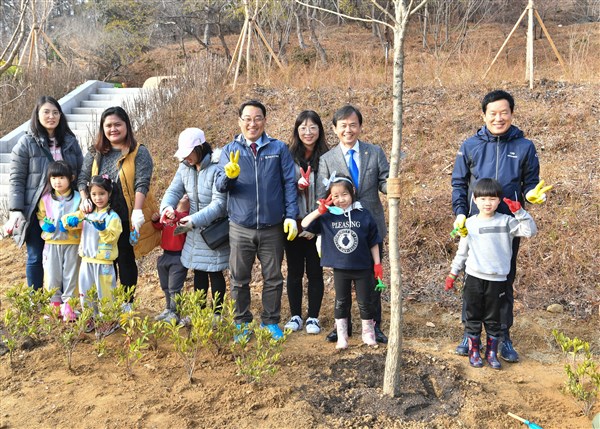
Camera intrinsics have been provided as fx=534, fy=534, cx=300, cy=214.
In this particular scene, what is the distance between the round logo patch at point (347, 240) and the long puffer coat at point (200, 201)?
0.87 meters

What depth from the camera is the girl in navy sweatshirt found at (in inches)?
138

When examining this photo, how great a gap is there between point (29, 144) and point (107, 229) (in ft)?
3.11

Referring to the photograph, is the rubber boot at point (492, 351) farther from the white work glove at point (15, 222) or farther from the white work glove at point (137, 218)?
the white work glove at point (15, 222)

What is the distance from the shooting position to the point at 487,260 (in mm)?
3299

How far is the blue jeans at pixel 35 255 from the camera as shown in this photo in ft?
13.3

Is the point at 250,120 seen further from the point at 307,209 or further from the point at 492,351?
the point at 492,351

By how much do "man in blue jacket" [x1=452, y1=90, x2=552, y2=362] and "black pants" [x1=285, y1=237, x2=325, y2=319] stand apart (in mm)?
1087

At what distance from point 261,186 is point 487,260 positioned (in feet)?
5.02

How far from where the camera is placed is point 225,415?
9.16 ft

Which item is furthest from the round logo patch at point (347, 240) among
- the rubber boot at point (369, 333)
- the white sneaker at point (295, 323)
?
the white sneaker at point (295, 323)

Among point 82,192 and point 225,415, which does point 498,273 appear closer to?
point 225,415

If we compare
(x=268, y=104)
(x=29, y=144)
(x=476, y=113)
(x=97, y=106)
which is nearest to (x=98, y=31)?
(x=97, y=106)

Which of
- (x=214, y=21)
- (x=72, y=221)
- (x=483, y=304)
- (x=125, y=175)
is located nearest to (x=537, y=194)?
(x=483, y=304)

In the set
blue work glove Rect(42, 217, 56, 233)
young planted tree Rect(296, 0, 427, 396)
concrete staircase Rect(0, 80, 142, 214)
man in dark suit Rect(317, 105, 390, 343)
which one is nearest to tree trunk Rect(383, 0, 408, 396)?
young planted tree Rect(296, 0, 427, 396)
